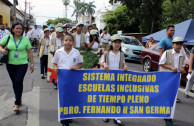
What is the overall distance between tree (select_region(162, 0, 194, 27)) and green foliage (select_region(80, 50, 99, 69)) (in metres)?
20.3

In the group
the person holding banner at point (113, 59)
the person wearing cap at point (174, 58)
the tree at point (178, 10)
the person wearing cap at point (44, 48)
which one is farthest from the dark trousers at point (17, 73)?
the tree at point (178, 10)

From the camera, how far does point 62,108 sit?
381cm

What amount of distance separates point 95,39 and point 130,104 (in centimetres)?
321

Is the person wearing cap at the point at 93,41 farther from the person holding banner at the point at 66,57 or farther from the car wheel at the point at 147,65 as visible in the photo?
the car wheel at the point at 147,65

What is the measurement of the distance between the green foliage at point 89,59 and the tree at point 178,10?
20254 millimetres

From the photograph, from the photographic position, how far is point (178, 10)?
80.0ft

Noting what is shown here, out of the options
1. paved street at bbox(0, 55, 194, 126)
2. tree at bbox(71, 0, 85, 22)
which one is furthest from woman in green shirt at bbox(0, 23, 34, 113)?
tree at bbox(71, 0, 85, 22)

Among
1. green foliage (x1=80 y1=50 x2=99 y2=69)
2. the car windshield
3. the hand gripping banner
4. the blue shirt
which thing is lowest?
the hand gripping banner

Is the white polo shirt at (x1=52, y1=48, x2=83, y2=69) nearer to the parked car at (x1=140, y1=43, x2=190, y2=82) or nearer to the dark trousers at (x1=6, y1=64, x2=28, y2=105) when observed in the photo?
the dark trousers at (x1=6, y1=64, x2=28, y2=105)

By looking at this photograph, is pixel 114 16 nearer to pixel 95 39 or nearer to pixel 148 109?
pixel 95 39

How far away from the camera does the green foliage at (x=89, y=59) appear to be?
238 inches

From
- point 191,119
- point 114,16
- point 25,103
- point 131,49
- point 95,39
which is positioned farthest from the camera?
point 114,16

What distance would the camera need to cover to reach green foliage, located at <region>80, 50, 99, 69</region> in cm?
604

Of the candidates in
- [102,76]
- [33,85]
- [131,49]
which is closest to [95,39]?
[33,85]
